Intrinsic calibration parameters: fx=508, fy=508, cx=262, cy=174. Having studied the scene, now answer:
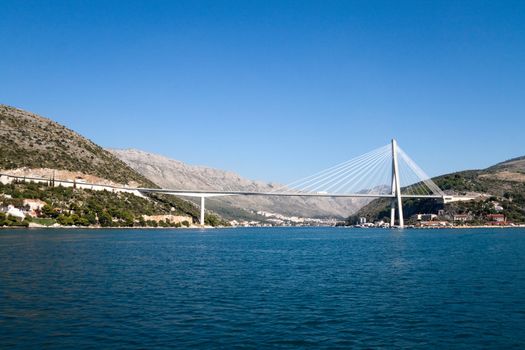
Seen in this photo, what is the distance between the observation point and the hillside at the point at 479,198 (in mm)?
136625

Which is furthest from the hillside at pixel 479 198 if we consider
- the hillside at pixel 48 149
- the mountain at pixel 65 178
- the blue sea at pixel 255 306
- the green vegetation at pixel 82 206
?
the blue sea at pixel 255 306

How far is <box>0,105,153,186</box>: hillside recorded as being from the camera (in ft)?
303

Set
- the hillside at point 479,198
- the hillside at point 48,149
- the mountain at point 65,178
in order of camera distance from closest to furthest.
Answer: the mountain at point 65,178, the hillside at point 48,149, the hillside at point 479,198

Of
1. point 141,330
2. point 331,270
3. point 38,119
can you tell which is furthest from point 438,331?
point 38,119

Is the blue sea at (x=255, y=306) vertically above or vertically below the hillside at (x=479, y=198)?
below

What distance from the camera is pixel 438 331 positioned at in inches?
591

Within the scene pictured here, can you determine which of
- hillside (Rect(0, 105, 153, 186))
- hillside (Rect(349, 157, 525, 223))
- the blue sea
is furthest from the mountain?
hillside (Rect(349, 157, 525, 223))

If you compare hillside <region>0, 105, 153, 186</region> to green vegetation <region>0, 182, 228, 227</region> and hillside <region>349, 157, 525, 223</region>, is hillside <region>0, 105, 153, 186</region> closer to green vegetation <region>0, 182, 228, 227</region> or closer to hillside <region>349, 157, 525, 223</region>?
green vegetation <region>0, 182, 228, 227</region>

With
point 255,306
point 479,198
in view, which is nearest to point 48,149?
point 255,306

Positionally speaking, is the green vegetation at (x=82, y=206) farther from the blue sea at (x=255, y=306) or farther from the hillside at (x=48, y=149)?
the blue sea at (x=255, y=306)

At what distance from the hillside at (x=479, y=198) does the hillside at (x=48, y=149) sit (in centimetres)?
8191

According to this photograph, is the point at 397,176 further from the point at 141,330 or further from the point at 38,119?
the point at 141,330

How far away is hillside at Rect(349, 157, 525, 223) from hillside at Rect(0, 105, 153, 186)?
Answer: 269 feet

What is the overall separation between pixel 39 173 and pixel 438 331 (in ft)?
285
